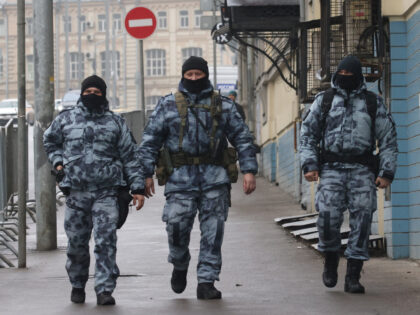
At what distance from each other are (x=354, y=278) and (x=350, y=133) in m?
1.04

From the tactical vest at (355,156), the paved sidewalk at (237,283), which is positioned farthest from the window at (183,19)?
the tactical vest at (355,156)

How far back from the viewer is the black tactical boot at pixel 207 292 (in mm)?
8992

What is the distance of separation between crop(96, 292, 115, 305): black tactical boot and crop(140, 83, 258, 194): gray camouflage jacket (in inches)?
34.3

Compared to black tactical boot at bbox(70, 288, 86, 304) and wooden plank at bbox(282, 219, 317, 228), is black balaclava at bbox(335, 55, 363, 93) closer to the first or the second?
black tactical boot at bbox(70, 288, 86, 304)

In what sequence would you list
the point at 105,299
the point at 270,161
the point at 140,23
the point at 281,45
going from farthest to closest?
the point at 270,161, the point at 281,45, the point at 140,23, the point at 105,299

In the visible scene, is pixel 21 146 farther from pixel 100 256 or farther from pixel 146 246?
pixel 100 256

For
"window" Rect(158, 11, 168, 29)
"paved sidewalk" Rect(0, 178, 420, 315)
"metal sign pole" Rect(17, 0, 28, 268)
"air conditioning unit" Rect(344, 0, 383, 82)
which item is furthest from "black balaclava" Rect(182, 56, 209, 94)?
"window" Rect(158, 11, 168, 29)

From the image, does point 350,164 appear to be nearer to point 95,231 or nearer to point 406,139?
point 95,231

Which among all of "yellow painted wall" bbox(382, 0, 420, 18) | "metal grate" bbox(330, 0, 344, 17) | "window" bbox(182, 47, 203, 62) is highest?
"window" bbox(182, 47, 203, 62)

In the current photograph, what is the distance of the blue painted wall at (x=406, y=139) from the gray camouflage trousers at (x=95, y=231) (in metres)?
3.17

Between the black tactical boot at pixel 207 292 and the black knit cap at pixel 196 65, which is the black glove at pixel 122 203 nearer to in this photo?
the black tactical boot at pixel 207 292

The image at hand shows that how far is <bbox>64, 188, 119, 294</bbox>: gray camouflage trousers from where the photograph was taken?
902cm

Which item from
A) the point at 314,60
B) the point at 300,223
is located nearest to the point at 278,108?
the point at 314,60

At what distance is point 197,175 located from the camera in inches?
359
